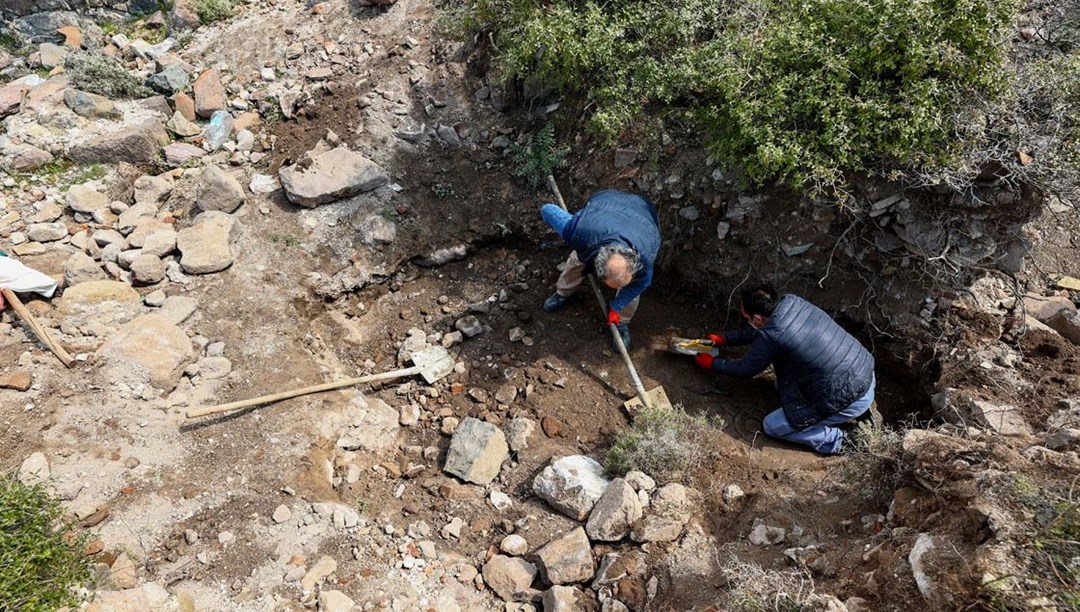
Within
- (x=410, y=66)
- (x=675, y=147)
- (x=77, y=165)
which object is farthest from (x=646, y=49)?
(x=77, y=165)

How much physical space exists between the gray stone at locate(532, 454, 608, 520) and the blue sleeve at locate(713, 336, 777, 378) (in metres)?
1.25

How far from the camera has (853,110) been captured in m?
3.65

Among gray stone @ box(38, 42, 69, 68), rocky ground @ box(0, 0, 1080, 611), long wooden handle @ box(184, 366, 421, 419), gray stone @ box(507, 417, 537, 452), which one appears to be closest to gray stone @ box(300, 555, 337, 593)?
rocky ground @ box(0, 0, 1080, 611)

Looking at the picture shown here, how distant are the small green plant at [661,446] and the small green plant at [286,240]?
304cm

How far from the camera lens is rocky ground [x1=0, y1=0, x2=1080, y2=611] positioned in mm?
3051

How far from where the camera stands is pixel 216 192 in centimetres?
476

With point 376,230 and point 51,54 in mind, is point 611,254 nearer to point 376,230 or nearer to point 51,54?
point 376,230

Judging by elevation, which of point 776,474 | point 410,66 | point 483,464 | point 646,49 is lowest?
point 483,464

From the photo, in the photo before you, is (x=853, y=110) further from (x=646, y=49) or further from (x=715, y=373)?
(x=715, y=373)

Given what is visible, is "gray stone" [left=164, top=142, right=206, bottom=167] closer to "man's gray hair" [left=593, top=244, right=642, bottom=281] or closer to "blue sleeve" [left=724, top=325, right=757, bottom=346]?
"man's gray hair" [left=593, top=244, right=642, bottom=281]

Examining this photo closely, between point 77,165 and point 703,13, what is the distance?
5.47 meters

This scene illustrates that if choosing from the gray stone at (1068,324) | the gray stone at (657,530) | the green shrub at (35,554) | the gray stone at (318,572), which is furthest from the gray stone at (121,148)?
the gray stone at (1068,324)

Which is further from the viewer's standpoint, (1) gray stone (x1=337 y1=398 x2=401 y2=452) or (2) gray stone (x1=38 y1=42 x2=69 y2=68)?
(2) gray stone (x1=38 y1=42 x2=69 y2=68)

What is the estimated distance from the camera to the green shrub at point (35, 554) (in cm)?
261
